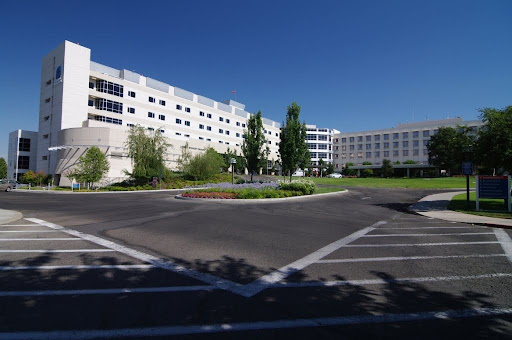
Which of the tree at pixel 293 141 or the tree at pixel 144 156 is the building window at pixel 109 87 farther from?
the tree at pixel 293 141

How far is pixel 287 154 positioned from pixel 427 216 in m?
16.0

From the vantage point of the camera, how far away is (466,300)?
3.86 meters

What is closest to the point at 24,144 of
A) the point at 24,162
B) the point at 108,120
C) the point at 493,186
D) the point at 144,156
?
the point at 24,162

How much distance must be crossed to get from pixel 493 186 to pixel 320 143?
320ft

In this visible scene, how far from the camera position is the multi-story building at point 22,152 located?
52.6 meters

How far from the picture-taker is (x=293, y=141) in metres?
27.1

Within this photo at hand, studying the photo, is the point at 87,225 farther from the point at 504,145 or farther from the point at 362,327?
the point at 504,145

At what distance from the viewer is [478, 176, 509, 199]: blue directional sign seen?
44.0 ft

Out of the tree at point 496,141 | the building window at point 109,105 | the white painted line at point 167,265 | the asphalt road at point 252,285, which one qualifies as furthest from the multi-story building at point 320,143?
the white painted line at point 167,265

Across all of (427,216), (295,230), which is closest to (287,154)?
(427,216)

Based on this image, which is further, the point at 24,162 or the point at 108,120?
the point at 24,162

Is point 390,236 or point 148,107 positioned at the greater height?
point 148,107

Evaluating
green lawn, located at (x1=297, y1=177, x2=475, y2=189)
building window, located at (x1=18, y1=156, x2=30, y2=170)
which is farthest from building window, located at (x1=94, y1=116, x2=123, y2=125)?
green lawn, located at (x1=297, y1=177, x2=475, y2=189)

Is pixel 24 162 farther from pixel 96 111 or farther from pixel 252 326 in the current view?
pixel 252 326
